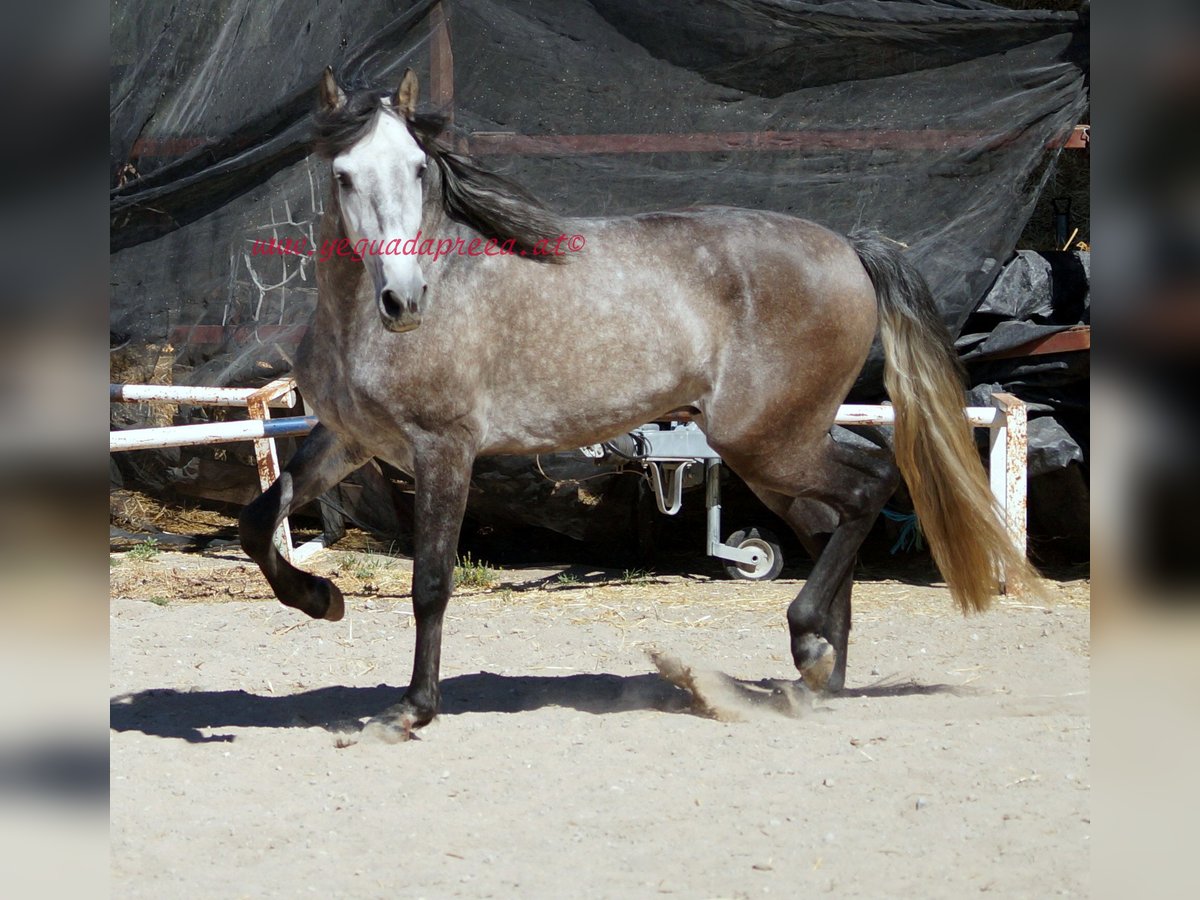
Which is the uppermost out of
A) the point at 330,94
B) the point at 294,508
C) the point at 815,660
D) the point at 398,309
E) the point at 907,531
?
the point at 330,94

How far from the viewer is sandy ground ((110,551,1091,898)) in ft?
7.89

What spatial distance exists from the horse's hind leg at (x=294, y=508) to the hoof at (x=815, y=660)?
143cm

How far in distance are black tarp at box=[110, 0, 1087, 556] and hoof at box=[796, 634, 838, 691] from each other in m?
2.32

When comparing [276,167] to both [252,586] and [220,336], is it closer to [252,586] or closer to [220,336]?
[220,336]

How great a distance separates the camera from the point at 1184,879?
1.13 m

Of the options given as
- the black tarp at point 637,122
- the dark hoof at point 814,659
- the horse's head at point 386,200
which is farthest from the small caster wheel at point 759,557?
the horse's head at point 386,200

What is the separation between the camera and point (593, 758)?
10.4 ft

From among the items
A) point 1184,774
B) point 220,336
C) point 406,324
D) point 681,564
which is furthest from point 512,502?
point 1184,774

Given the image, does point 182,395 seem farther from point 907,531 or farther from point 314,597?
point 907,531

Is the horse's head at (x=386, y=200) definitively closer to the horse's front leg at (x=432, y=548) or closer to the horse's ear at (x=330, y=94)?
the horse's ear at (x=330, y=94)

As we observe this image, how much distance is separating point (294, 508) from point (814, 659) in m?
1.66

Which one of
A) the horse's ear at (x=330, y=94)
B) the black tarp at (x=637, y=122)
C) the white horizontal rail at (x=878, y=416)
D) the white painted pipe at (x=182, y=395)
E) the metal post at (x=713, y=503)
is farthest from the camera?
the white painted pipe at (x=182, y=395)

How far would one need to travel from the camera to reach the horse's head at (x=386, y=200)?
2.97 metres

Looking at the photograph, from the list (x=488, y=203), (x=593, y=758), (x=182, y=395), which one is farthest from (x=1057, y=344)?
(x=182, y=395)
